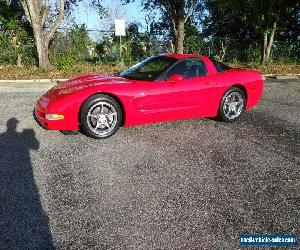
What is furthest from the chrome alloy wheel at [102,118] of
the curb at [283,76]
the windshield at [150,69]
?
the curb at [283,76]

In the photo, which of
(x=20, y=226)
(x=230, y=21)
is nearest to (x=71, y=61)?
(x=20, y=226)

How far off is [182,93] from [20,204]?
11.0 ft

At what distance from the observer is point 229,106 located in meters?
6.45

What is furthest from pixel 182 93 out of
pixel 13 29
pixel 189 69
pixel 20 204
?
pixel 13 29

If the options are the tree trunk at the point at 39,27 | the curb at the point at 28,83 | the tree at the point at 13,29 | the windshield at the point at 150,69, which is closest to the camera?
the windshield at the point at 150,69

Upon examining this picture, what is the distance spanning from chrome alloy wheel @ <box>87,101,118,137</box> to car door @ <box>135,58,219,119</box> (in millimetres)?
450

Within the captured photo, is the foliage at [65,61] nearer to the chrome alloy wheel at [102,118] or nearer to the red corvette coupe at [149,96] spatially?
the red corvette coupe at [149,96]

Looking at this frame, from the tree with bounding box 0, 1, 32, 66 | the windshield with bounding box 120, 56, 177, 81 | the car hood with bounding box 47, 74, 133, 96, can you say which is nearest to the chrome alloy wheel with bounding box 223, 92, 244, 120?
the windshield with bounding box 120, 56, 177, 81

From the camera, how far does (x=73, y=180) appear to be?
388 centimetres

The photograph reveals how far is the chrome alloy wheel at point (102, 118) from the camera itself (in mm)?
5152

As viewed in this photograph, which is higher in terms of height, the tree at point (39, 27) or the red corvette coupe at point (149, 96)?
the tree at point (39, 27)

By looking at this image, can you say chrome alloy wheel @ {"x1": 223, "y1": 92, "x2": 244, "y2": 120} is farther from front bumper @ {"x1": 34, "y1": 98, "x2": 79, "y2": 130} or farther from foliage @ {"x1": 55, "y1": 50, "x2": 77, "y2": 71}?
foliage @ {"x1": 55, "y1": 50, "x2": 77, "y2": 71}

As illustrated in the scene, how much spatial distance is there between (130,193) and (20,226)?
118cm

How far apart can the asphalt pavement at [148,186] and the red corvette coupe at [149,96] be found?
329mm
